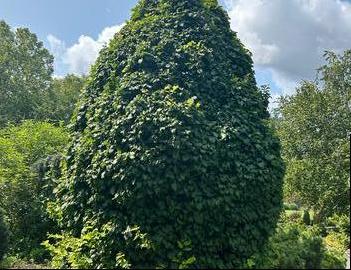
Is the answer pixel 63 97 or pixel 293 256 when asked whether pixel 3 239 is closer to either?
pixel 293 256

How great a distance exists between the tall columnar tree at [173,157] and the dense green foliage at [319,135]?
36.6 feet

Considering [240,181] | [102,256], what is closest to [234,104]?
[240,181]

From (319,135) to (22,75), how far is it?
950 inches

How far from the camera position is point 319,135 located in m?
23.7

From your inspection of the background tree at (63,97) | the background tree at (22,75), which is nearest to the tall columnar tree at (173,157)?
the background tree at (63,97)

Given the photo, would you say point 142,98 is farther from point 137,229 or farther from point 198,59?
point 137,229

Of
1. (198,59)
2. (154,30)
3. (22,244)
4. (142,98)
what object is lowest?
(22,244)

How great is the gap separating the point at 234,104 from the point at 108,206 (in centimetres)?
282

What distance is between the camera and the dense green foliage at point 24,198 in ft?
36.9

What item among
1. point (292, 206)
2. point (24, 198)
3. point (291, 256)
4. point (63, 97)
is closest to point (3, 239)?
point (24, 198)

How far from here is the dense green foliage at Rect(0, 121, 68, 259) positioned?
11.3 m

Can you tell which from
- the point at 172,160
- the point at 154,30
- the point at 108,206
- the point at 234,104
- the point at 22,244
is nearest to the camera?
the point at 172,160

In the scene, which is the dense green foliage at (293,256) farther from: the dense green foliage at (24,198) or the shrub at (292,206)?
the shrub at (292,206)

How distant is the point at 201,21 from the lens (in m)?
9.50
